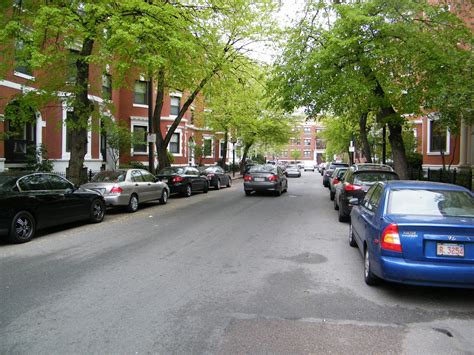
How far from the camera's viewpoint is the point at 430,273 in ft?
15.7

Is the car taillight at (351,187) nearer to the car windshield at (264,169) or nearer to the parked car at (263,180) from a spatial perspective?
the parked car at (263,180)

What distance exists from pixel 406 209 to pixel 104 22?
10471 millimetres

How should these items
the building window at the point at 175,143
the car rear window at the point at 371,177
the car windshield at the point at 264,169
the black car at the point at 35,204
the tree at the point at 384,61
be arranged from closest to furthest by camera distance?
the black car at the point at 35,204
the car rear window at the point at 371,177
the tree at the point at 384,61
the car windshield at the point at 264,169
the building window at the point at 175,143

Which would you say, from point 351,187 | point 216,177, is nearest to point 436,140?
point 216,177

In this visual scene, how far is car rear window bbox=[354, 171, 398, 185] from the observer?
11195 mm

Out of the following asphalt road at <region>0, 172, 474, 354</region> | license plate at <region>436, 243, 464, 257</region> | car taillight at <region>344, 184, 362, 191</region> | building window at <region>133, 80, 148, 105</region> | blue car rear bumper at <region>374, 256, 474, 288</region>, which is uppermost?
building window at <region>133, 80, 148, 105</region>

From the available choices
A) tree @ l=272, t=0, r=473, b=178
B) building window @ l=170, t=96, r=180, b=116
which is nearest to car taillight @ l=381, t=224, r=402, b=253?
tree @ l=272, t=0, r=473, b=178

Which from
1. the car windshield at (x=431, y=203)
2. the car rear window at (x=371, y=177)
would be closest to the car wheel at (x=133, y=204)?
the car rear window at (x=371, y=177)

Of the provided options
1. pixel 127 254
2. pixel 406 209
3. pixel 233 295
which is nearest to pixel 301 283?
pixel 233 295

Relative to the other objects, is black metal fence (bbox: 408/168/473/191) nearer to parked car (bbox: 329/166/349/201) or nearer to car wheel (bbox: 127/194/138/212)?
parked car (bbox: 329/166/349/201)

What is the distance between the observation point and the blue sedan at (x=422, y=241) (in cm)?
477

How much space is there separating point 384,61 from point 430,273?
36.0 feet

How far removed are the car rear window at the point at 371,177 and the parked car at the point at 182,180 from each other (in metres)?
9.61

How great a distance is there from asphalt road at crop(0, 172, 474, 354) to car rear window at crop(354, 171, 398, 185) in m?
2.80
